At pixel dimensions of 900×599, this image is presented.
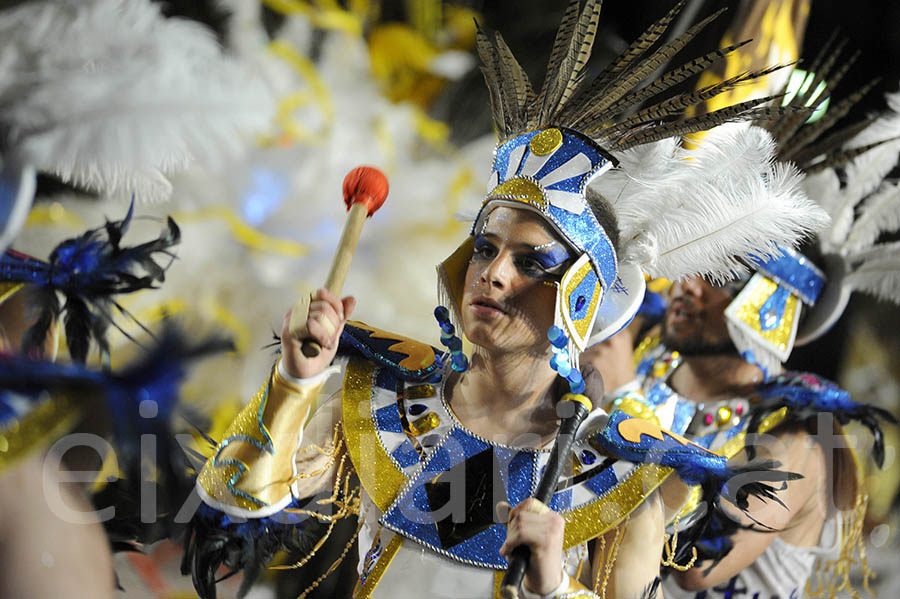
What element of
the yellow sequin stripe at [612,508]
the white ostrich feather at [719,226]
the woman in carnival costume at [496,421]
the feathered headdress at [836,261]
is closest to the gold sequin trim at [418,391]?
the woman in carnival costume at [496,421]

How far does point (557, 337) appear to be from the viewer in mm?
2027

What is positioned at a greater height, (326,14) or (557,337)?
(326,14)

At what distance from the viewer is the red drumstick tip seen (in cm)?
200

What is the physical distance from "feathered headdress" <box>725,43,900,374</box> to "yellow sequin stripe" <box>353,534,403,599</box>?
1835 millimetres

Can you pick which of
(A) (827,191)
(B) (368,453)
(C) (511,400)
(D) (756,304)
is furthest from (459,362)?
(A) (827,191)

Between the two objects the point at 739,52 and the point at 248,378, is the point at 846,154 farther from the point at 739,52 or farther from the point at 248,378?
the point at 248,378

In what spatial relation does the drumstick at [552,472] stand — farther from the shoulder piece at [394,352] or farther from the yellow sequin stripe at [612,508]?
the shoulder piece at [394,352]

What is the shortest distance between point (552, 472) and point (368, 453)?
0.43 metres

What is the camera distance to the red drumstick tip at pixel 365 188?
2.00 m

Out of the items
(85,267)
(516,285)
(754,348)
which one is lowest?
(754,348)

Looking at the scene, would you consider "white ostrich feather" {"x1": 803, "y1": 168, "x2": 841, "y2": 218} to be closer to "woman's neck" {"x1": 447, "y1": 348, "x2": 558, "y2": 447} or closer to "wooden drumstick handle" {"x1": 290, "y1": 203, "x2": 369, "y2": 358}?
"woman's neck" {"x1": 447, "y1": 348, "x2": 558, "y2": 447}

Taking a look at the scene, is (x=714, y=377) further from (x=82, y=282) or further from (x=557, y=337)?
(x=82, y=282)

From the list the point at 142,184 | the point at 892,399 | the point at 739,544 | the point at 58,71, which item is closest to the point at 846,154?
the point at 739,544

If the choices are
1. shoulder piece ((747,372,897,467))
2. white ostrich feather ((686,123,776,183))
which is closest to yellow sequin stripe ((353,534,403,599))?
white ostrich feather ((686,123,776,183))
